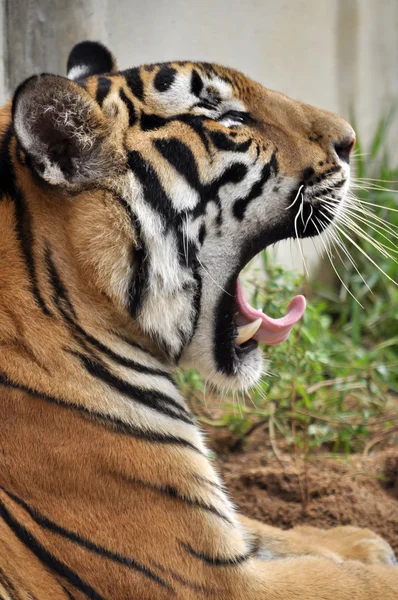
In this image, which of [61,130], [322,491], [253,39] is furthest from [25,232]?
[253,39]

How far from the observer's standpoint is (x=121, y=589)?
1.68 meters

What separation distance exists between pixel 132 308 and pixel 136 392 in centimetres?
18

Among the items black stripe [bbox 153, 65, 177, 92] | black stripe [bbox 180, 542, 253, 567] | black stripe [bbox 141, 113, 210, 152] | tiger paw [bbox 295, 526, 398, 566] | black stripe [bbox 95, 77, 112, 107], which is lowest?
tiger paw [bbox 295, 526, 398, 566]

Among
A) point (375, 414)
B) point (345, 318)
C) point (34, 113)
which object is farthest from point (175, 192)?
point (345, 318)

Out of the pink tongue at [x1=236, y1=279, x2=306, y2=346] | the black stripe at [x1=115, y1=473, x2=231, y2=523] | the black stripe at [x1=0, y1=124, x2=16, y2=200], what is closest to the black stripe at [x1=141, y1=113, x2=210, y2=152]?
the black stripe at [x1=0, y1=124, x2=16, y2=200]

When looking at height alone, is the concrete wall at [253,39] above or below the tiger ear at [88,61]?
above

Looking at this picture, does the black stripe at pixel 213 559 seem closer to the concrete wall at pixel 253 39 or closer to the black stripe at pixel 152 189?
the black stripe at pixel 152 189

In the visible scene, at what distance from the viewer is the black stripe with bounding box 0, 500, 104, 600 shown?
1.66 metres

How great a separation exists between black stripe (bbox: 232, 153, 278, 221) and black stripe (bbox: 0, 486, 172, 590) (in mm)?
777

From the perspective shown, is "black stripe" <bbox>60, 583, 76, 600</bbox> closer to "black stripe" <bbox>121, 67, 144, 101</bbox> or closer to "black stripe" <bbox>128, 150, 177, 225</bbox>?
"black stripe" <bbox>128, 150, 177, 225</bbox>

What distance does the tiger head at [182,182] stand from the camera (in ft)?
5.69

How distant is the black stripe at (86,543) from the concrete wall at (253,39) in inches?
65.4

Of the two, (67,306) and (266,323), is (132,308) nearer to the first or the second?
(67,306)

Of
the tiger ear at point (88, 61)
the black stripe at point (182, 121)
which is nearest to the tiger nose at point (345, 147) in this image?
the black stripe at point (182, 121)
